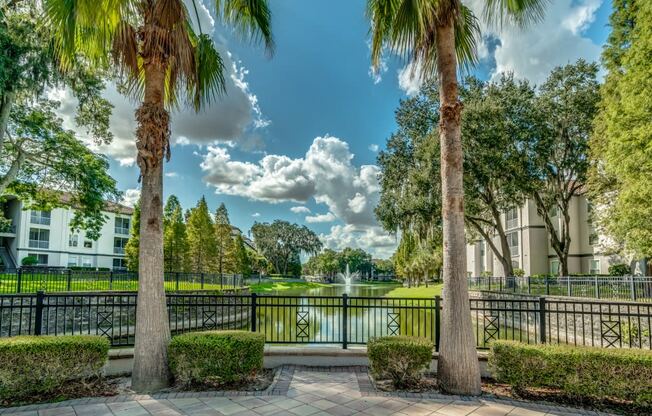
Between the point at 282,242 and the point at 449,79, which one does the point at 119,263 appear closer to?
the point at 282,242

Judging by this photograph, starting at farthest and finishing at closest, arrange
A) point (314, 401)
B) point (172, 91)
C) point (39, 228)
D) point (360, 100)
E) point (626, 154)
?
point (39, 228), point (360, 100), point (626, 154), point (172, 91), point (314, 401)

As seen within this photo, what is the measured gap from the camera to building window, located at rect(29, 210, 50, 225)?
35.1m

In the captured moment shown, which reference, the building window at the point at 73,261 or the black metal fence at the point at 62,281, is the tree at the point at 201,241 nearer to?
the building window at the point at 73,261

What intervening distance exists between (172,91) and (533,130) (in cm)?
1873

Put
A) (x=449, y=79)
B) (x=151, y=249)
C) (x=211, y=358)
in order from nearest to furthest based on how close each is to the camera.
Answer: (x=211, y=358) < (x=151, y=249) < (x=449, y=79)

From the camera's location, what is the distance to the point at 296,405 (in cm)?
455

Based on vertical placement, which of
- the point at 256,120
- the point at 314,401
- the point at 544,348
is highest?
the point at 256,120

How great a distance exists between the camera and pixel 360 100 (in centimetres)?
1452

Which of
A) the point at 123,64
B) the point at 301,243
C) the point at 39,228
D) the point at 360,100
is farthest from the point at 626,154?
the point at 301,243

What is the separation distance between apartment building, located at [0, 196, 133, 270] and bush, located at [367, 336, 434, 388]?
29762 mm

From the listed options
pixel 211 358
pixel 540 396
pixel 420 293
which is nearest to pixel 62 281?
pixel 211 358

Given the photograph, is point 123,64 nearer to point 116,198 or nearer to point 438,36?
point 438,36

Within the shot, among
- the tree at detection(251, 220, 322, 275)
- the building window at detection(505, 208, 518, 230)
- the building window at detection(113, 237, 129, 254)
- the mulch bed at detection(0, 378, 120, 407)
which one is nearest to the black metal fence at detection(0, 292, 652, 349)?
the mulch bed at detection(0, 378, 120, 407)

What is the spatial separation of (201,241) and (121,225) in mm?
17243
